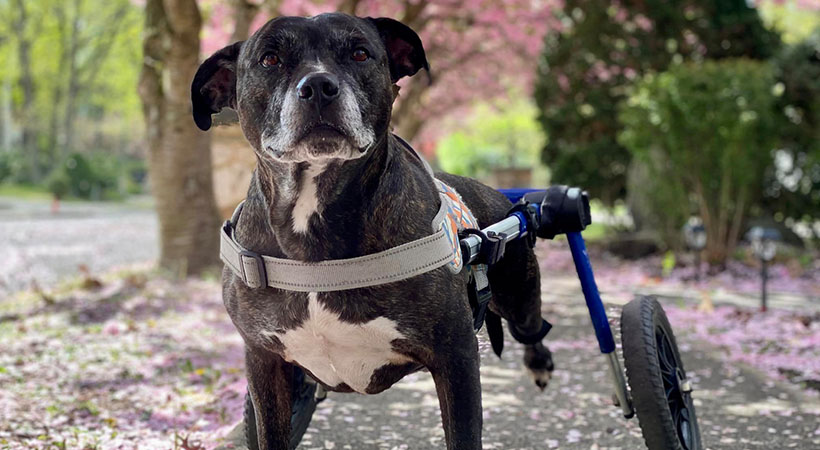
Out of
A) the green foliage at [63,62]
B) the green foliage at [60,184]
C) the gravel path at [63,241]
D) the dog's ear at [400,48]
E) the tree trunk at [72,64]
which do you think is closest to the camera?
the dog's ear at [400,48]

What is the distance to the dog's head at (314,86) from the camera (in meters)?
2.13

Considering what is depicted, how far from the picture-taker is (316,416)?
4.39 meters

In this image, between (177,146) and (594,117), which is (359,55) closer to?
(177,146)

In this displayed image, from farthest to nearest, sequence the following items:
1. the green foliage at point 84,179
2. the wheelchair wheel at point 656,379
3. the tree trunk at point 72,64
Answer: the tree trunk at point 72,64, the green foliage at point 84,179, the wheelchair wheel at point 656,379

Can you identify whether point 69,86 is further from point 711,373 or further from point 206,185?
point 711,373

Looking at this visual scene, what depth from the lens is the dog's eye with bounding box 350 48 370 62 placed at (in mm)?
2293

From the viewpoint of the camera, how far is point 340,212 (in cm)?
233

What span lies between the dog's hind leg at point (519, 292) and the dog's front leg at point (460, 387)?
797mm

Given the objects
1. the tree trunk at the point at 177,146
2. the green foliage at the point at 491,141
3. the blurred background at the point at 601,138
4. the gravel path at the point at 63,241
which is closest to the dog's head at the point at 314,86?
the blurred background at the point at 601,138

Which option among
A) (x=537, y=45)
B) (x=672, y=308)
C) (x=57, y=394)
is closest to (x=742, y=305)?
(x=672, y=308)

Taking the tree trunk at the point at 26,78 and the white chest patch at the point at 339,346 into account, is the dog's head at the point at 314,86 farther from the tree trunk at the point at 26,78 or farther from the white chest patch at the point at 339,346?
the tree trunk at the point at 26,78

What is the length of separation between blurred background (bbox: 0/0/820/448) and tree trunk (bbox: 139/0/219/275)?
0.7 inches

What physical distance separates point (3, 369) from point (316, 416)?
2159 mm

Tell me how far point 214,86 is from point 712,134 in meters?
8.42
